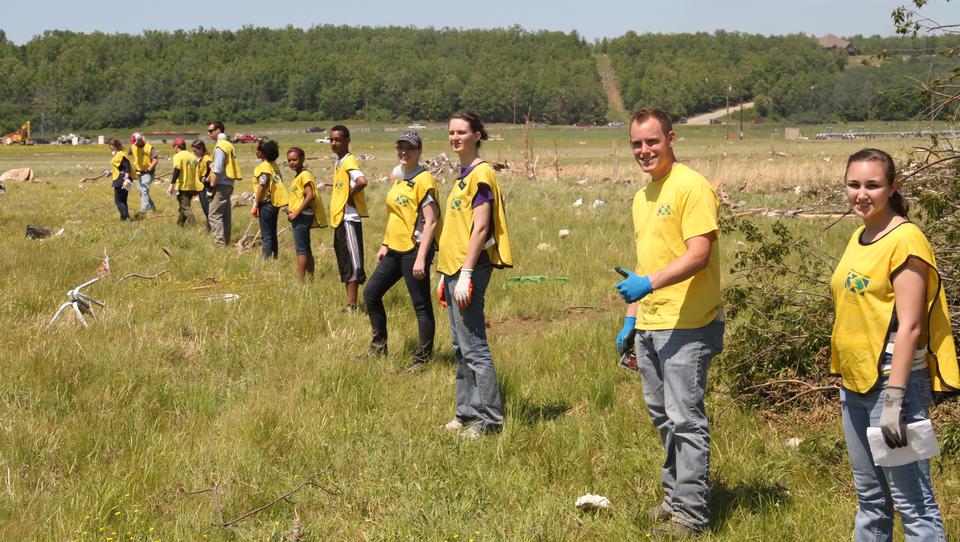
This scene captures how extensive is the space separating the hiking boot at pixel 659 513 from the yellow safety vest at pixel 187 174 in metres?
12.2

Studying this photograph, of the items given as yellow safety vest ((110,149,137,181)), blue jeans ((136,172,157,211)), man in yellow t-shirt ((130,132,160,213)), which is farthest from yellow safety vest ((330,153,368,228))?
blue jeans ((136,172,157,211))

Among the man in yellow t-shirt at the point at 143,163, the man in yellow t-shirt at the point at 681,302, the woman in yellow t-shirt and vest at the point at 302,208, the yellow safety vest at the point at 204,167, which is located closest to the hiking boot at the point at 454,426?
the man in yellow t-shirt at the point at 681,302

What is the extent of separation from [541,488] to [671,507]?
0.74 m

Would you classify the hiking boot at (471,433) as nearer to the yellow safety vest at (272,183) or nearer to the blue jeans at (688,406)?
the blue jeans at (688,406)

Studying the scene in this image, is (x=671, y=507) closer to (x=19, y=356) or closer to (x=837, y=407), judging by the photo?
(x=837, y=407)

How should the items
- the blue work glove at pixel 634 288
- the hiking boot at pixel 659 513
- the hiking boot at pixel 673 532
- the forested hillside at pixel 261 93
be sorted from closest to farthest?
the blue work glove at pixel 634 288 → the hiking boot at pixel 673 532 → the hiking boot at pixel 659 513 → the forested hillside at pixel 261 93

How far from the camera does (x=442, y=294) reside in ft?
17.3

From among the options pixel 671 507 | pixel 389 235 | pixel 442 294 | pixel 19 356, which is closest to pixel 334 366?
pixel 389 235

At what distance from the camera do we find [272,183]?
10.9 metres

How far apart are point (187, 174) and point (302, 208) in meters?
5.88

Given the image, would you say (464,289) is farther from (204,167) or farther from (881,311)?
(204,167)

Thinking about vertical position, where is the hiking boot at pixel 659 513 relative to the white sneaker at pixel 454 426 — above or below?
above

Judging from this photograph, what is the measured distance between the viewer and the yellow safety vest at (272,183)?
10844mm

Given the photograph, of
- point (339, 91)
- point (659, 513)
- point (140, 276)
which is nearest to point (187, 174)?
point (140, 276)
